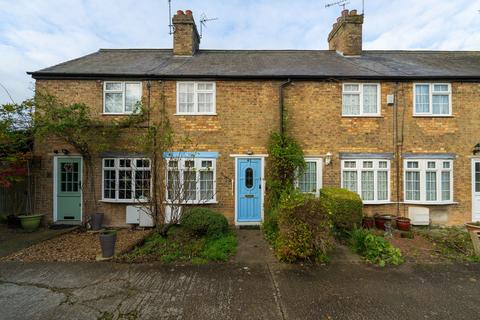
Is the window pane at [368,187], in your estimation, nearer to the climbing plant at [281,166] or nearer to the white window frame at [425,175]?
the white window frame at [425,175]

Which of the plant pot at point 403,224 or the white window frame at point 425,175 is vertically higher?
the white window frame at point 425,175

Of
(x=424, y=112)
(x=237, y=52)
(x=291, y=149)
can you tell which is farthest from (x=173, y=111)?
(x=424, y=112)

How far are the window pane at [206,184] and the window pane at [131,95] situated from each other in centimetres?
372

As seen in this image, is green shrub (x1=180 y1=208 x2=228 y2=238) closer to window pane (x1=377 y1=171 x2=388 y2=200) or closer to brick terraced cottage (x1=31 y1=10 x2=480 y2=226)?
brick terraced cottage (x1=31 y1=10 x2=480 y2=226)

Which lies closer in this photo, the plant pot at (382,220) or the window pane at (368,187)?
the plant pot at (382,220)

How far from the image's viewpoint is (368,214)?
337 inches

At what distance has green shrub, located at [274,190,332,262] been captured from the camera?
17.0 feet

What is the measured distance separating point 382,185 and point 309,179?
2781 millimetres

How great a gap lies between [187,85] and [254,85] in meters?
2.56

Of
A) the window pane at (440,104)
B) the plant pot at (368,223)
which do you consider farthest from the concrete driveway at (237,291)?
the window pane at (440,104)

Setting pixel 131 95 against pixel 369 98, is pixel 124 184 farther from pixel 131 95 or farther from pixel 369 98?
pixel 369 98

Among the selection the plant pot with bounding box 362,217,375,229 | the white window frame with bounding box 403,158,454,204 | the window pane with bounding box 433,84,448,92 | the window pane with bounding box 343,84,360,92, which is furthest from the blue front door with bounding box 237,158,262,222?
the window pane with bounding box 433,84,448,92

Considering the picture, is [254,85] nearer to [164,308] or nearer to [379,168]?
[379,168]

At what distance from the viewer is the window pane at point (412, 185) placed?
339 inches
